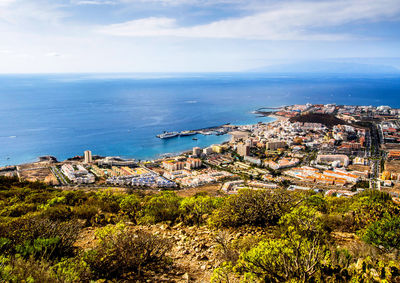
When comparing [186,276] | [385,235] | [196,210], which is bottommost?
[196,210]

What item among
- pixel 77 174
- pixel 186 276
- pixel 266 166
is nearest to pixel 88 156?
pixel 77 174

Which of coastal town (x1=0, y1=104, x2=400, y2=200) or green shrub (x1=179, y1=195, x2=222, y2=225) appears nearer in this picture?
green shrub (x1=179, y1=195, x2=222, y2=225)

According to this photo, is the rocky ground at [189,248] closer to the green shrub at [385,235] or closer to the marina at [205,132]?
the green shrub at [385,235]

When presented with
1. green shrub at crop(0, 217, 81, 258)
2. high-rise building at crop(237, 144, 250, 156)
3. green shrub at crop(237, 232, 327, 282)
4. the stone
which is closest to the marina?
high-rise building at crop(237, 144, 250, 156)

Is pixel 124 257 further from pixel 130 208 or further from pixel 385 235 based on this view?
pixel 385 235

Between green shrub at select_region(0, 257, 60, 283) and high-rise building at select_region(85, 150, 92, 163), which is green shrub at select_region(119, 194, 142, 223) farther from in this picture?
high-rise building at select_region(85, 150, 92, 163)

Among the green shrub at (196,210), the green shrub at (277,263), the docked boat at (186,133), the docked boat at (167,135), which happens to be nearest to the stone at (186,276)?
the green shrub at (277,263)
